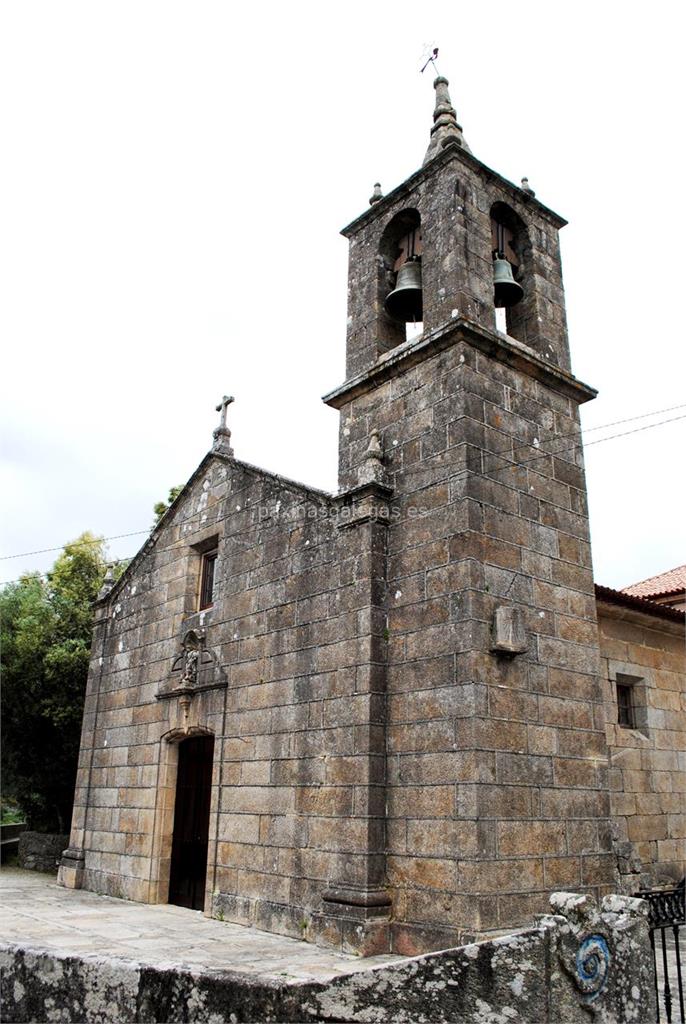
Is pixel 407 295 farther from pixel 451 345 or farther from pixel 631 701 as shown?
pixel 631 701

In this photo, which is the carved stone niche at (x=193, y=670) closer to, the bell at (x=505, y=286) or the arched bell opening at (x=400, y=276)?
the arched bell opening at (x=400, y=276)

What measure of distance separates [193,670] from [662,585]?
33.0ft

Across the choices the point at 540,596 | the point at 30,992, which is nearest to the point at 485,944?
the point at 30,992

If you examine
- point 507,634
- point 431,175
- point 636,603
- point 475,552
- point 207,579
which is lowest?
point 507,634

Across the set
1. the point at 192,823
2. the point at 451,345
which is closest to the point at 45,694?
the point at 192,823

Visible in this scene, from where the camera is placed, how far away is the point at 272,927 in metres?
8.62

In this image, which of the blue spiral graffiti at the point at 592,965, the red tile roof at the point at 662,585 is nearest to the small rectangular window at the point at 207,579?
the red tile roof at the point at 662,585

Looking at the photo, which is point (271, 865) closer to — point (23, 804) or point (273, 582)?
point (273, 582)

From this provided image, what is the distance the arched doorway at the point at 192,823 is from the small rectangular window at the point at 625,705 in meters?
5.50

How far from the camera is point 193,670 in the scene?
36.3 ft

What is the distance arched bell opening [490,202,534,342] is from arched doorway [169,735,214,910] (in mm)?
6785

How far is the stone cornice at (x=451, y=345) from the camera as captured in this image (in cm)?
873

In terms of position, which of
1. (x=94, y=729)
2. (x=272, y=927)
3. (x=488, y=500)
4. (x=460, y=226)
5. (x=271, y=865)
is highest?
(x=460, y=226)

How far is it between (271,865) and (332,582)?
316cm
